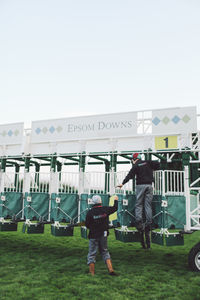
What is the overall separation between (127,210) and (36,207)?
2.74 metres

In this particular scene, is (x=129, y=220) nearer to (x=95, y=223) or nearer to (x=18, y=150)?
(x=95, y=223)

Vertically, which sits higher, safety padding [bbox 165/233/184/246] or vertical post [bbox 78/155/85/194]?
vertical post [bbox 78/155/85/194]

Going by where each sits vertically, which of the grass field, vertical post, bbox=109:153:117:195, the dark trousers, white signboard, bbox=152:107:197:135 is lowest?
the grass field

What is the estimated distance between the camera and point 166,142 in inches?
312

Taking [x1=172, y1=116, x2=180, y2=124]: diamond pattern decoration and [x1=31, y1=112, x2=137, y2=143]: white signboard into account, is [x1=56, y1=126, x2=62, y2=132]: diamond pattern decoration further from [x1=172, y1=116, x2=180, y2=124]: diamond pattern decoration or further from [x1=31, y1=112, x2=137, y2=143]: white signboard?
[x1=172, y1=116, x2=180, y2=124]: diamond pattern decoration

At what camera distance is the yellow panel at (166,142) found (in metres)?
7.80

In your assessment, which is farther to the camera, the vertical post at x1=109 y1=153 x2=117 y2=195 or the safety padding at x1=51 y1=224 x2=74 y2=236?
the vertical post at x1=109 y1=153 x2=117 y2=195

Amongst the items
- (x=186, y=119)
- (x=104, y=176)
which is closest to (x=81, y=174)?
(x=104, y=176)

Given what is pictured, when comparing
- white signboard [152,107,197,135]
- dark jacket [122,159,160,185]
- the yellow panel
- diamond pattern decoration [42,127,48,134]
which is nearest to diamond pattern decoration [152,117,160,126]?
white signboard [152,107,197,135]

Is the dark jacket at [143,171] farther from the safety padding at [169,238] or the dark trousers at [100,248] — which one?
the dark trousers at [100,248]

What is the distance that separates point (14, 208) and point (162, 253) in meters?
4.65

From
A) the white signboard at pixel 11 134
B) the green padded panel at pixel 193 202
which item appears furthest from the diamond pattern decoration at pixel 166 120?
the white signboard at pixel 11 134

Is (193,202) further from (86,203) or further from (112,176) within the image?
(86,203)

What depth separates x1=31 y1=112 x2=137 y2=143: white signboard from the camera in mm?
8375
